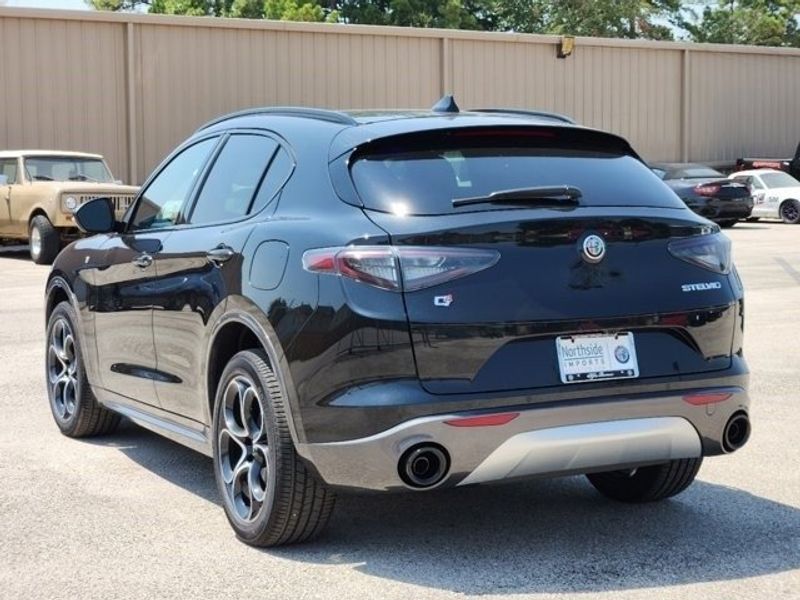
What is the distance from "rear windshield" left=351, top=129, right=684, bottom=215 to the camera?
496 centimetres

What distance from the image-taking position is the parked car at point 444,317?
15.3ft

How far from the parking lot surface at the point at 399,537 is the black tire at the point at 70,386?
0.38 ft

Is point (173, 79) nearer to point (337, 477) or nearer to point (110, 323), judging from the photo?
point (110, 323)

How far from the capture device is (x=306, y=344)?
481 centimetres

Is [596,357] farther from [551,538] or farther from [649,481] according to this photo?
[649,481]

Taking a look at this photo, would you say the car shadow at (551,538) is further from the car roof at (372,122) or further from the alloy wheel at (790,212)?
the alloy wheel at (790,212)

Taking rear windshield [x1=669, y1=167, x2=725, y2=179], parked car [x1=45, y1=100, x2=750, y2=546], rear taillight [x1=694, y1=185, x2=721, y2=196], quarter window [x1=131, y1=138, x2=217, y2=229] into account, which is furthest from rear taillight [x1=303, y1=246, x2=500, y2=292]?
rear windshield [x1=669, y1=167, x2=725, y2=179]

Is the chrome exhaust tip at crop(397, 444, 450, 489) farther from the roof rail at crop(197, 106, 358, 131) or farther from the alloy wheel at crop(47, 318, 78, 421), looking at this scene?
the alloy wheel at crop(47, 318, 78, 421)

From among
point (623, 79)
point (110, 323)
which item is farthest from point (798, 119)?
point (110, 323)

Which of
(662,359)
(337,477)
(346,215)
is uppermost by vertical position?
(346,215)

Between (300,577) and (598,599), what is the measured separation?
108 cm

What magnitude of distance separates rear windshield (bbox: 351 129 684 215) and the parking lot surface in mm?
1345

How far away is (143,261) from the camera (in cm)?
631

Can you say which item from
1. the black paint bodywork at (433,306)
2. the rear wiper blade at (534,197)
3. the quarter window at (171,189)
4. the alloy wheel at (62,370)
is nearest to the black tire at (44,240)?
the alloy wheel at (62,370)
